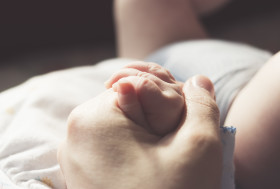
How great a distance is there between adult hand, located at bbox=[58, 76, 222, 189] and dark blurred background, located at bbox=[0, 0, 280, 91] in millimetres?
589

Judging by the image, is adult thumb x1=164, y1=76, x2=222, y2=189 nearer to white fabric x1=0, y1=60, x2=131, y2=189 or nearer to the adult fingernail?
the adult fingernail

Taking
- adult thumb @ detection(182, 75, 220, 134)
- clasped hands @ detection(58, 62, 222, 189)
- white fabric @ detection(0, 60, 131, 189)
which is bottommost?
white fabric @ detection(0, 60, 131, 189)

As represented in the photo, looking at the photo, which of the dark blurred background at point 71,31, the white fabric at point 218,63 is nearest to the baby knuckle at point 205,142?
the white fabric at point 218,63

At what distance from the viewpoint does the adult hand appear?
1.03 ft

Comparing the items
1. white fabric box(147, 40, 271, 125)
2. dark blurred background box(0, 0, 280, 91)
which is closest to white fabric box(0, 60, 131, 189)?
white fabric box(147, 40, 271, 125)

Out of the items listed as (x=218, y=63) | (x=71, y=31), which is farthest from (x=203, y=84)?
(x=71, y=31)

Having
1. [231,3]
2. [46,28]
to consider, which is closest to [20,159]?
[46,28]

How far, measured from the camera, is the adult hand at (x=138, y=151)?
31 cm

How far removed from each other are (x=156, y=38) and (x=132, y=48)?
0.21 feet

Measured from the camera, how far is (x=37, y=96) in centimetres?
53

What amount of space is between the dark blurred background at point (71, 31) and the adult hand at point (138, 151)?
0.59m

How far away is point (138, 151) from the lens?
13.1 inches

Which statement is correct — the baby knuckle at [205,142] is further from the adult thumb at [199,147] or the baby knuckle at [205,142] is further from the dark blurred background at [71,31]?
the dark blurred background at [71,31]

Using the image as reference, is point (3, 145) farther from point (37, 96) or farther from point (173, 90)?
point (173, 90)
